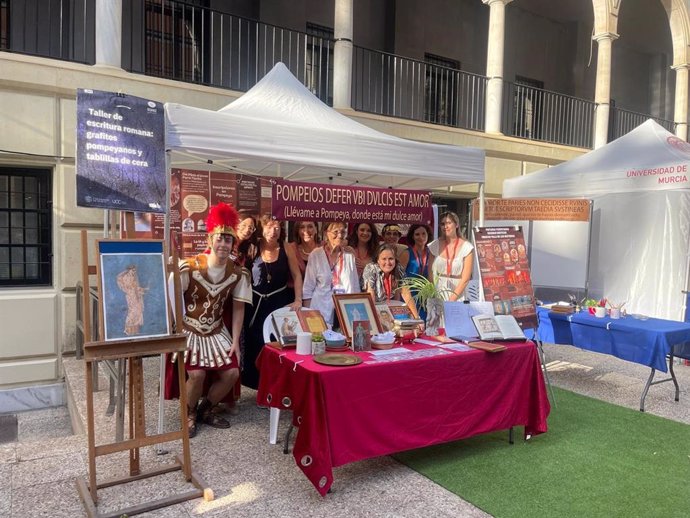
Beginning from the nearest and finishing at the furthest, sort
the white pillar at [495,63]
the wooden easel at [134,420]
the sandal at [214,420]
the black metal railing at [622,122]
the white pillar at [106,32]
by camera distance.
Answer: the wooden easel at [134,420] → the sandal at [214,420] → the white pillar at [106,32] → the white pillar at [495,63] → the black metal railing at [622,122]

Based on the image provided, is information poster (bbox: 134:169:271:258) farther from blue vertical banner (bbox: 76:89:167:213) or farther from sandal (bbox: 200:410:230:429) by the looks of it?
sandal (bbox: 200:410:230:429)

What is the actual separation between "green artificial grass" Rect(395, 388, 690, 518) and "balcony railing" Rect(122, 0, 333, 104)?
618cm

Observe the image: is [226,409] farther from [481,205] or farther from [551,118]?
[551,118]

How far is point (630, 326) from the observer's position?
5.04 m

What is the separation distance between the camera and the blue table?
485cm

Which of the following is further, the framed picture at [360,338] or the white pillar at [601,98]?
the white pillar at [601,98]

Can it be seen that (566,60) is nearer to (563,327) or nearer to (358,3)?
(358,3)

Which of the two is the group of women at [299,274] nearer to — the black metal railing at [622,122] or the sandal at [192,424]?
the sandal at [192,424]

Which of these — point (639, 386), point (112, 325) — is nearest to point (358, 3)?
point (639, 386)

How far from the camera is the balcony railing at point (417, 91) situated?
10414 mm

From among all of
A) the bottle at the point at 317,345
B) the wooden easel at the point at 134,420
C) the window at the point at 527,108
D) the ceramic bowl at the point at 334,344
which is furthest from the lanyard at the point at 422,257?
the window at the point at 527,108

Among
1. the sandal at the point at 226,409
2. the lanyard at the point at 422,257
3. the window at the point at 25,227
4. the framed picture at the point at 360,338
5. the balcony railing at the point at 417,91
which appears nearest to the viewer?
the framed picture at the point at 360,338

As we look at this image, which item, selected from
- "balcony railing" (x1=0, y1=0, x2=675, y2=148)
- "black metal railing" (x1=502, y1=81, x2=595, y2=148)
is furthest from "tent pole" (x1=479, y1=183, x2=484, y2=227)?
"black metal railing" (x1=502, y1=81, x2=595, y2=148)

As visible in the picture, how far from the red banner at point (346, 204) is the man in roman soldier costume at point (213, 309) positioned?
734mm
